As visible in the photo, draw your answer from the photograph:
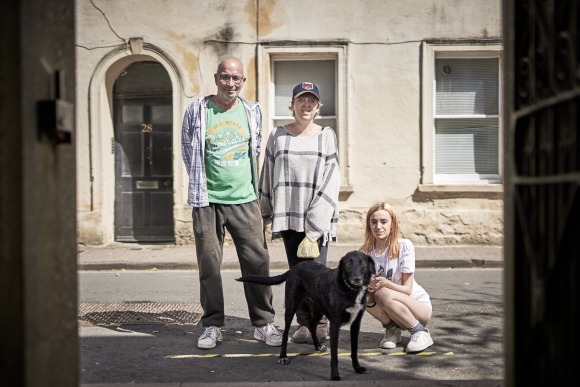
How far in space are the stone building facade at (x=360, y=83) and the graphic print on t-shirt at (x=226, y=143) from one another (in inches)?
243

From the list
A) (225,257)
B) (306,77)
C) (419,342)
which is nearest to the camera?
(419,342)

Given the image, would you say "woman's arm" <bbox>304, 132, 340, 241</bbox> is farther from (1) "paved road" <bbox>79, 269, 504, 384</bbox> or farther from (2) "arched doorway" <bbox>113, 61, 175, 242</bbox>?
(2) "arched doorway" <bbox>113, 61, 175, 242</bbox>

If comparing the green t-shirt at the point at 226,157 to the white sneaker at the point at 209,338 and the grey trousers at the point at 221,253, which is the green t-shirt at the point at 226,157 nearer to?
the grey trousers at the point at 221,253

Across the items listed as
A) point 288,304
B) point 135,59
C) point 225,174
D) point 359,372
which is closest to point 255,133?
point 225,174

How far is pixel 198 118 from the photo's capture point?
16.3 feet

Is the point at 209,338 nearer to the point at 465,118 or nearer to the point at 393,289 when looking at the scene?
the point at 393,289

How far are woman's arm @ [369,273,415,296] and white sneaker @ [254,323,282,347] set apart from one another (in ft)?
3.01

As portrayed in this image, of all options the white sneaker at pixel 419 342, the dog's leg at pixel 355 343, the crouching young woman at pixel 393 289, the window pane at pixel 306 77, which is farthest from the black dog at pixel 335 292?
the window pane at pixel 306 77

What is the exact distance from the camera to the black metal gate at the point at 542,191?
191cm

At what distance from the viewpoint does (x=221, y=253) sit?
16.6 feet

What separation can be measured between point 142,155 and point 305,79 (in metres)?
3.52

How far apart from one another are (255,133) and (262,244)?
0.96 m

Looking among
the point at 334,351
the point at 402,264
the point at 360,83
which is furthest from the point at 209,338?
the point at 360,83

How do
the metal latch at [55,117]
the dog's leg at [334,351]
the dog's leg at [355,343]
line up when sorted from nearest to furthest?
the metal latch at [55,117] < the dog's leg at [334,351] < the dog's leg at [355,343]
